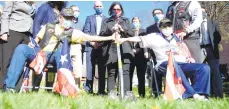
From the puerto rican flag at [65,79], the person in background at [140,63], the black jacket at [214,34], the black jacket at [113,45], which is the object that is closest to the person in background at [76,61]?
the black jacket at [113,45]

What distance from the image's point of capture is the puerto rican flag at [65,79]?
5.22m

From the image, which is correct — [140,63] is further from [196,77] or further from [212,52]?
[196,77]

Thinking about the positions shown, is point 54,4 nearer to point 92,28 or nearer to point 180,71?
point 92,28

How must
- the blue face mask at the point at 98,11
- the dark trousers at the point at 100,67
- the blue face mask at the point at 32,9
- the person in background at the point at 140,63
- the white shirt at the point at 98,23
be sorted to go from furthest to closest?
the blue face mask at the point at 98,11 < the white shirt at the point at 98,23 < the person in background at the point at 140,63 < the dark trousers at the point at 100,67 < the blue face mask at the point at 32,9

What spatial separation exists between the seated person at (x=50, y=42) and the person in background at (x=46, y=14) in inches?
28.3

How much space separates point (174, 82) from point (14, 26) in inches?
111

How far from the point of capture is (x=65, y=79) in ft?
17.4

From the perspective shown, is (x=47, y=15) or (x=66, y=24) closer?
(x=66, y=24)

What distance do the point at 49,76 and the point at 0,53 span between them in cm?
102

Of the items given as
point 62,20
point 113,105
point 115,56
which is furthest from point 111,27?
point 113,105

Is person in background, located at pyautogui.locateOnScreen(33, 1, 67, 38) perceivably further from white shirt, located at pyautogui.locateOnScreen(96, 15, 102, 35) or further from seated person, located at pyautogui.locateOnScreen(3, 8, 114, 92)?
white shirt, located at pyautogui.locateOnScreen(96, 15, 102, 35)

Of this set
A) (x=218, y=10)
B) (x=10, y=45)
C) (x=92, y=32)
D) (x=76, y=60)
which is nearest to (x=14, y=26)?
(x=10, y=45)

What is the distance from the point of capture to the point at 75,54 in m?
6.47

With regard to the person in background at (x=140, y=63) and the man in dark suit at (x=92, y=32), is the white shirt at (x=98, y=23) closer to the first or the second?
the man in dark suit at (x=92, y=32)
